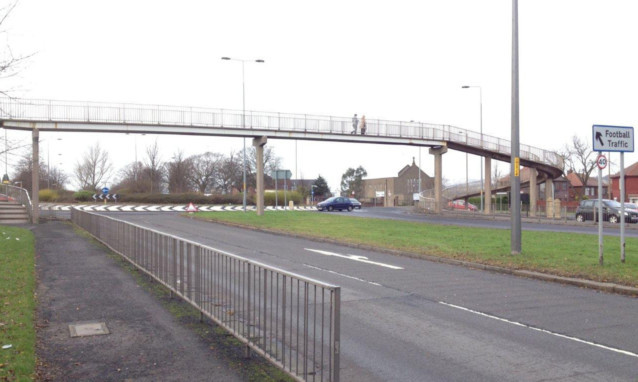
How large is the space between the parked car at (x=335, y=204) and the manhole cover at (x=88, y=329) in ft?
155

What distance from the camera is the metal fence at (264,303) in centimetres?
510

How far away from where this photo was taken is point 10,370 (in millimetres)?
5418

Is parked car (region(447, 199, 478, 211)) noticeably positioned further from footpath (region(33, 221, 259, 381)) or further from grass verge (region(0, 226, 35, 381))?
footpath (region(33, 221, 259, 381))

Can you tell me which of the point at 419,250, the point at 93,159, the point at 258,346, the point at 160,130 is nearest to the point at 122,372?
the point at 258,346

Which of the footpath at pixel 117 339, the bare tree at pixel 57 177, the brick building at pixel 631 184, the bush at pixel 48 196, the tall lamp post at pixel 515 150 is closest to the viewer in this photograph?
the footpath at pixel 117 339

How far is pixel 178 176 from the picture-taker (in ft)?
271

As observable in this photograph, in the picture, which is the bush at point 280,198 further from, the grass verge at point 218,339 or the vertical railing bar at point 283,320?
the vertical railing bar at point 283,320

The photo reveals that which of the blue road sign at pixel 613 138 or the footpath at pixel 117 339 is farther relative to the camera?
the blue road sign at pixel 613 138

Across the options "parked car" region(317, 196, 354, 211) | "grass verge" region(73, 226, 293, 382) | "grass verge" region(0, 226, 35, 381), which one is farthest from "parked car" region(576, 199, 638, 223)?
"grass verge" region(0, 226, 35, 381)

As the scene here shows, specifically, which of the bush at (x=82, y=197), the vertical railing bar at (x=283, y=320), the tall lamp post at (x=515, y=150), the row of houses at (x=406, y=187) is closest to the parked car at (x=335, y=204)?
the bush at (x=82, y=197)

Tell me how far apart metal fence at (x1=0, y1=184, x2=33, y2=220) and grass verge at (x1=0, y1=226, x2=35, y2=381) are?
20.4 meters

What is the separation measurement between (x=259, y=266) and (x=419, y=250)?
11197mm

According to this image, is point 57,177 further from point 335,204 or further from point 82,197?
point 335,204

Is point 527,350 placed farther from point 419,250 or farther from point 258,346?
point 419,250
